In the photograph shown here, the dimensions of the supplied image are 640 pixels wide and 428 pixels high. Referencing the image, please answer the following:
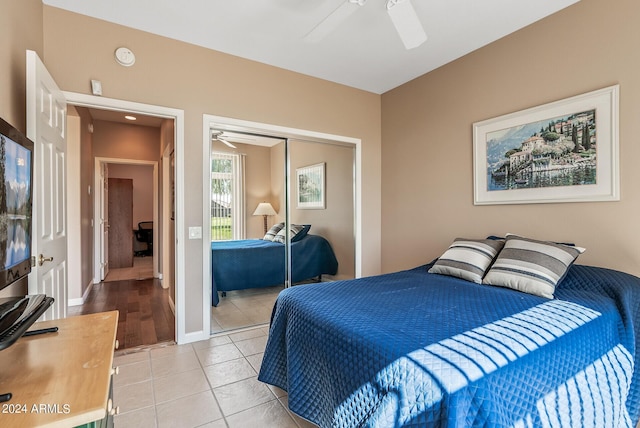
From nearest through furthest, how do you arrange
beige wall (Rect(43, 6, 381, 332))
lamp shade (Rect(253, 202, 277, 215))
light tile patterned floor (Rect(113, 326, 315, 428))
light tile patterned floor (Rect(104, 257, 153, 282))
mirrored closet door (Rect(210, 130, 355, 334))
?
1. light tile patterned floor (Rect(113, 326, 315, 428))
2. beige wall (Rect(43, 6, 381, 332))
3. mirrored closet door (Rect(210, 130, 355, 334))
4. lamp shade (Rect(253, 202, 277, 215))
5. light tile patterned floor (Rect(104, 257, 153, 282))

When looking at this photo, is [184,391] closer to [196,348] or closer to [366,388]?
[196,348]

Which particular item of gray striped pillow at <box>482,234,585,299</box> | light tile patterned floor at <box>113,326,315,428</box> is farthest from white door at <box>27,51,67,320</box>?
gray striped pillow at <box>482,234,585,299</box>

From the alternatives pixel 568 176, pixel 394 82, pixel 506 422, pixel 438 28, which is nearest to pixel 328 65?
pixel 394 82

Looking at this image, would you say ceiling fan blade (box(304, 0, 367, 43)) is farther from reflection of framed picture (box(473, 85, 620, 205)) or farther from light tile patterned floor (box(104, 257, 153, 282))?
light tile patterned floor (box(104, 257, 153, 282))

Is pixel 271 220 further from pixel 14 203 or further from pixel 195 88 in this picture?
pixel 14 203

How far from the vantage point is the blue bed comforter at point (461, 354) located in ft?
3.59

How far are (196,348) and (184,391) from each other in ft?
2.24

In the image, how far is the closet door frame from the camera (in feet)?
9.57

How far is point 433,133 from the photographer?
3.34 metres

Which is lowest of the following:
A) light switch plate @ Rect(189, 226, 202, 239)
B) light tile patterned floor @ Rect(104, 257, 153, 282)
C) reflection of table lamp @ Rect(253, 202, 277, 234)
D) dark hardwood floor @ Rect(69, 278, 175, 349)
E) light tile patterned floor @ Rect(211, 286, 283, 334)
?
dark hardwood floor @ Rect(69, 278, 175, 349)

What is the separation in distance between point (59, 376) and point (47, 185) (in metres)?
1.48

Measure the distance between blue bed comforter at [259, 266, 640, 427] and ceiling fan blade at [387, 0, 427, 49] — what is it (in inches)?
64.5

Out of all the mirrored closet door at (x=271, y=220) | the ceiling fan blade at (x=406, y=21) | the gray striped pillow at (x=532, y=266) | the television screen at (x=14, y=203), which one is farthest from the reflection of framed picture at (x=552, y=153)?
the television screen at (x=14, y=203)

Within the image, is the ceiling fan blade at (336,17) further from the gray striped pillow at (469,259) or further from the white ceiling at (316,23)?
the gray striped pillow at (469,259)
